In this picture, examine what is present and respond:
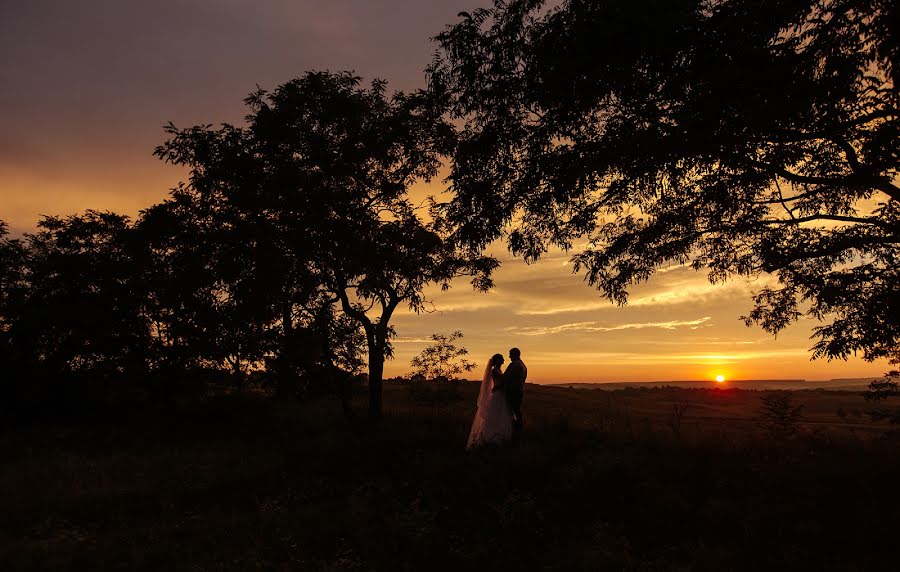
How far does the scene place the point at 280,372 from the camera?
18.7 m

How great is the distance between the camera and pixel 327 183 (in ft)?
60.0

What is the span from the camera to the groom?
14602 millimetres

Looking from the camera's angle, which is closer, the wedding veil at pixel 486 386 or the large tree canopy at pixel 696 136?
the large tree canopy at pixel 696 136

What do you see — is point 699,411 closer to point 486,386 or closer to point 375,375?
point 375,375

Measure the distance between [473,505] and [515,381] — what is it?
15.3 feet

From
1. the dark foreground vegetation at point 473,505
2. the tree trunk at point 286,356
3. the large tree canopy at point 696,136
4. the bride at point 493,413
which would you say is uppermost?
the large tree canopy at point 696,136

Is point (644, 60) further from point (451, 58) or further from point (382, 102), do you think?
point (382, 102)

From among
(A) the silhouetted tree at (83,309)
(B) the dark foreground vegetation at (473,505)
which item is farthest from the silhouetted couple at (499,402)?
(A) the silhouetted tree at (83,309)

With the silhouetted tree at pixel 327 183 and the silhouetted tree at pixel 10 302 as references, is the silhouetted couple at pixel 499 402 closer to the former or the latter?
the silhouetted tree at pixel 327 183

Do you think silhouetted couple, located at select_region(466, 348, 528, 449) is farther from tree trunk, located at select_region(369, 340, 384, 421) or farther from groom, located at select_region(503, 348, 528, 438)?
tree trunk, located at select_region(369, 340, 384, 421)

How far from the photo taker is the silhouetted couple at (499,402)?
14.4m

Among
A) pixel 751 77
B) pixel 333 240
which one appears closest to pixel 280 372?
pixel 333 240

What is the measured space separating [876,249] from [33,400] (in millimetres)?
34730

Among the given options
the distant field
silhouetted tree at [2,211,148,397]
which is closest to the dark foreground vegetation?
the distant field
